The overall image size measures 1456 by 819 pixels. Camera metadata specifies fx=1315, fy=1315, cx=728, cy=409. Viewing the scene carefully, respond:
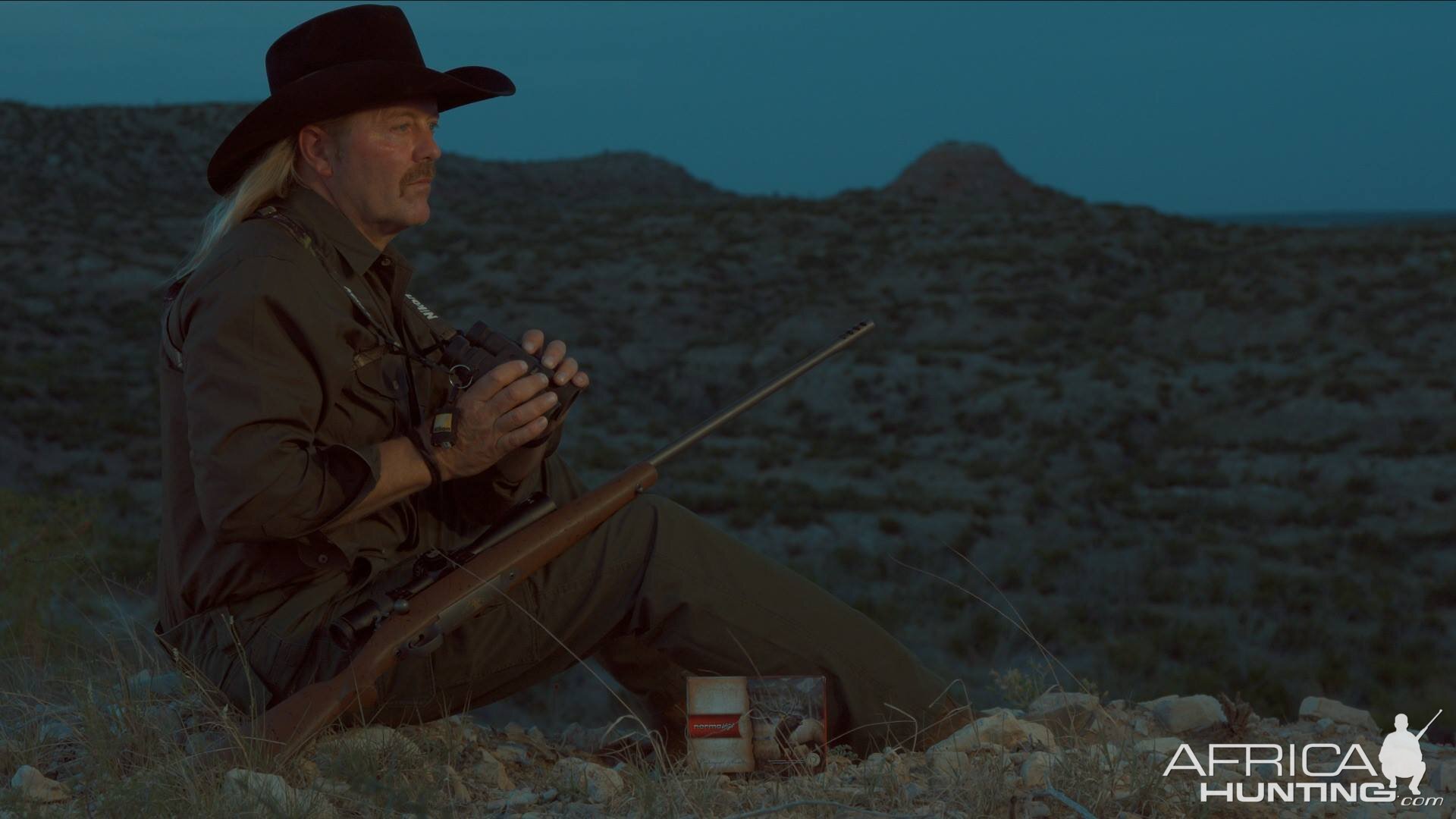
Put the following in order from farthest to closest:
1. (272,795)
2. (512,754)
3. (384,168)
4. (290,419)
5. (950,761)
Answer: (512,754)
(384,168)
(950,761)
(290,419)
(272,795)

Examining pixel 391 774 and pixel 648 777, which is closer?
pixel 391 774

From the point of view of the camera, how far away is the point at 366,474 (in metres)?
3.06

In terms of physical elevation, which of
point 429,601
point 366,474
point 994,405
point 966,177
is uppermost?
point 966,177

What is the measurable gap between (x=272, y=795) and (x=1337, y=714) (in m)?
3.50

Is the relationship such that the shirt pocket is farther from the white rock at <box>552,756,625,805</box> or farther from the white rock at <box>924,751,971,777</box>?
the white rock at <box>924,751,971,777</box>

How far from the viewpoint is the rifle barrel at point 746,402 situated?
3.80 metres

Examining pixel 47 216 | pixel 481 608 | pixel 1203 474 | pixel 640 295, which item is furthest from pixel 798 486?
pixel 47 216

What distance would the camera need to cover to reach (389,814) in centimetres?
286

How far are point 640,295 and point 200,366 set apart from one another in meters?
27.1

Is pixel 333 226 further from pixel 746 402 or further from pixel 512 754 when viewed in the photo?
pixel 512 754

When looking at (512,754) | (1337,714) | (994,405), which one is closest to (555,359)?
(512,754)

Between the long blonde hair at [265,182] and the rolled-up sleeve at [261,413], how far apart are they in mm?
428

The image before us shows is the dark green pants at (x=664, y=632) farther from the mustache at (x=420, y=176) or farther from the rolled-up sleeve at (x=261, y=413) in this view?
the mustache at (x=420, y=176)

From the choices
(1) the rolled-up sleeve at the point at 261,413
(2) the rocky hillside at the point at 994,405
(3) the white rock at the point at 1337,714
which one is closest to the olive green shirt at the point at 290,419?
(1) the rolled-up sleeve at the point at 261,413
